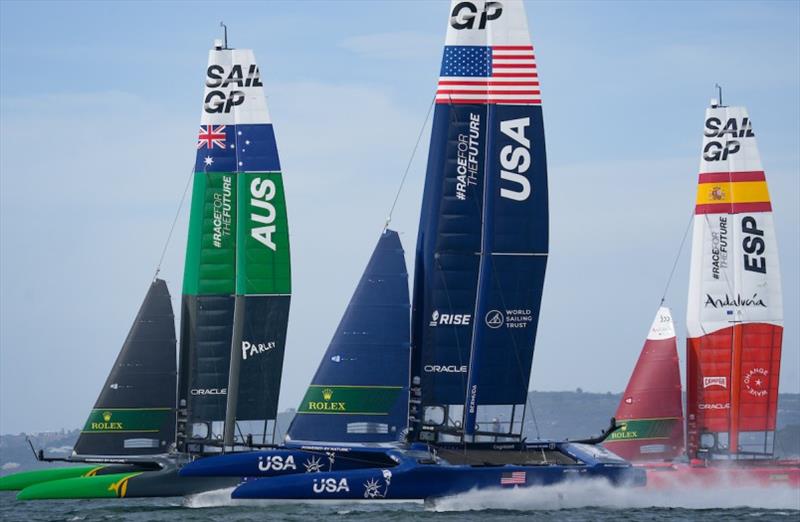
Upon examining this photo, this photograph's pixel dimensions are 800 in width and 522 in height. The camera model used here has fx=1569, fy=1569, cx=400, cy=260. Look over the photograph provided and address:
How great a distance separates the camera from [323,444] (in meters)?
30.9


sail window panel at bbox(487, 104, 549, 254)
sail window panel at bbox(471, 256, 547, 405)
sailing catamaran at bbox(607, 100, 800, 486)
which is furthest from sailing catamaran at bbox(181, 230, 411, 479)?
sailing catamaran at bbox(607, 100, 800, 486)

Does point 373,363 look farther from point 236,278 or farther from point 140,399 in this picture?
point 140,399

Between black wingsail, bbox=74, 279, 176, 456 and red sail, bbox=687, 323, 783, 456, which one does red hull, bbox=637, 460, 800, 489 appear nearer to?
red sail, bbox=687, 323, 783, 456

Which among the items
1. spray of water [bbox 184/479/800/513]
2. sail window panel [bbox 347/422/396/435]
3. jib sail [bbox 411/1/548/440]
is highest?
jib sail [bbox 411/1/548/440]

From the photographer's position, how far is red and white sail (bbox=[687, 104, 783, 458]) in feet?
135

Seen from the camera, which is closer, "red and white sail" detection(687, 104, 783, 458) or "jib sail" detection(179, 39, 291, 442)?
"jib sail" detection(179, 39, 291, 442)

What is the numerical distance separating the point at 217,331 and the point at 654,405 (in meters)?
12.9

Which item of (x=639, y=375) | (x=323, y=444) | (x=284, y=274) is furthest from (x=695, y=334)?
(x=323, y=444)

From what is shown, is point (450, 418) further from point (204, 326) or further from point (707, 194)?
point (707, 194)

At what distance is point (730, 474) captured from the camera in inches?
1542

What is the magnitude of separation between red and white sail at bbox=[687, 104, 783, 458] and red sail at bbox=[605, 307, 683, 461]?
2.22 ft

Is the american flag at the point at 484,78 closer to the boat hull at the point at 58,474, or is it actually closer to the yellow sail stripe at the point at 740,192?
the boat hull at the point at 58,474

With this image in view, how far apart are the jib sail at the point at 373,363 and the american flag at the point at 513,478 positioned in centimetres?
257

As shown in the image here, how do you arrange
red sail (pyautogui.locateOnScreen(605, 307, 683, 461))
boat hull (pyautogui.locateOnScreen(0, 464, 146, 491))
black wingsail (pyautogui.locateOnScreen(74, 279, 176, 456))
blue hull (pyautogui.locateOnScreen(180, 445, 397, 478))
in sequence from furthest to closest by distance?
red sail (pyautogui.locateOnScreen(605, 307, 683, 461)) → black wingsail (pyautogui.locateOnScreen(74, 279, 176, 456)) → boat hull (pyautogui.locateOnScreen(0, 464, 146, 491)) → blue hull (pyautogui.locateOnScreen(180, 445, 397, 478))
